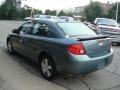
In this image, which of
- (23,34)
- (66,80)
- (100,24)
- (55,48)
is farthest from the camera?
(100,24)

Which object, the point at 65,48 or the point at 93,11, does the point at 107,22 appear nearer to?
the point at 65,48

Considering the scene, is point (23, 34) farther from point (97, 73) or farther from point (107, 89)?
point (107, 89)

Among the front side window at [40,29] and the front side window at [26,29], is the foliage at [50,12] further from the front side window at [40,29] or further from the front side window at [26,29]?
the front side window at [40,29]

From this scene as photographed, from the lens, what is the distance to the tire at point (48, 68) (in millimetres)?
5695

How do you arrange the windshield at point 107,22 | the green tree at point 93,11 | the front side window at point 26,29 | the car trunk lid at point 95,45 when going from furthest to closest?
the green tree at point 93,11, the windshield at point 107,22, the front side window at point 26,29, the car trunk lid at point 95,45

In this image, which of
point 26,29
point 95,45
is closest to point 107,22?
point 26,29

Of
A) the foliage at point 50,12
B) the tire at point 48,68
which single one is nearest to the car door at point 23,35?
the tire at point 48,68

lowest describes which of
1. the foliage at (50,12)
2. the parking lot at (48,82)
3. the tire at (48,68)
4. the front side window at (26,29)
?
the parking lot at (48,82)

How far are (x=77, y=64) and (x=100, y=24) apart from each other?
9.32 meters

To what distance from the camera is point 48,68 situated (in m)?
5.86

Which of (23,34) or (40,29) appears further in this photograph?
(23,34)

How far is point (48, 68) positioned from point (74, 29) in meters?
1.25

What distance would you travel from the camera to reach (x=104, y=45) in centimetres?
577

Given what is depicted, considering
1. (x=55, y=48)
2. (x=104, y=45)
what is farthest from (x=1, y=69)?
(x=104, y=45)
